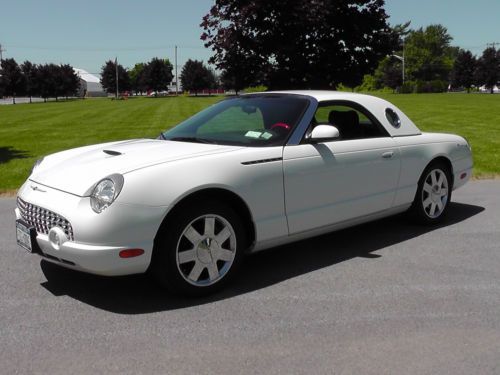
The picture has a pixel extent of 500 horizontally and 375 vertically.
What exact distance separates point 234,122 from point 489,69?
105m

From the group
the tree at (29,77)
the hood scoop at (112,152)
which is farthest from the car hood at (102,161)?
the tree at (29,77)

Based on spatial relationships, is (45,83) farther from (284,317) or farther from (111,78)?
(284,317)

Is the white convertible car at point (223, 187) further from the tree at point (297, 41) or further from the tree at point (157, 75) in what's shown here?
the tree at point (157, 75)

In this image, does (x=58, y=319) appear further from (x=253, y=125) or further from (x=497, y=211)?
(x=497, y=211)

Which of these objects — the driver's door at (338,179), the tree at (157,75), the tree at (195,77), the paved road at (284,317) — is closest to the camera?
the paved road at (284,317)

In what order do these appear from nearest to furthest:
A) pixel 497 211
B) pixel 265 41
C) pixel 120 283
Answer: pixel 120 283 < pixel 497 211 < pixel 265 41

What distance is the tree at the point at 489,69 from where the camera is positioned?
318ft

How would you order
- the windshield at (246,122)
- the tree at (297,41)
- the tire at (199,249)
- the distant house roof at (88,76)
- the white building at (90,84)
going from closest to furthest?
1. the tire at (199,249)
2. the windshield at (246,122)
3. the tree at (297,41)
4. the white building at (90,84)
5. the distant house roof at (88,76)

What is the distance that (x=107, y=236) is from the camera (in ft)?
11.1

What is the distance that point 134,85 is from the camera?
4830 inches

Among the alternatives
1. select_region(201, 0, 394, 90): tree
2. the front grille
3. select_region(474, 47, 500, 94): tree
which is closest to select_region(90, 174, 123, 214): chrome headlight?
the front grille

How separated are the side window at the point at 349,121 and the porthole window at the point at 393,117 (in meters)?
0.22

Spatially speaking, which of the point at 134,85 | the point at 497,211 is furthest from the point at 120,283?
the point at 134,85

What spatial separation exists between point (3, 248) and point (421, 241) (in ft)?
13.2
